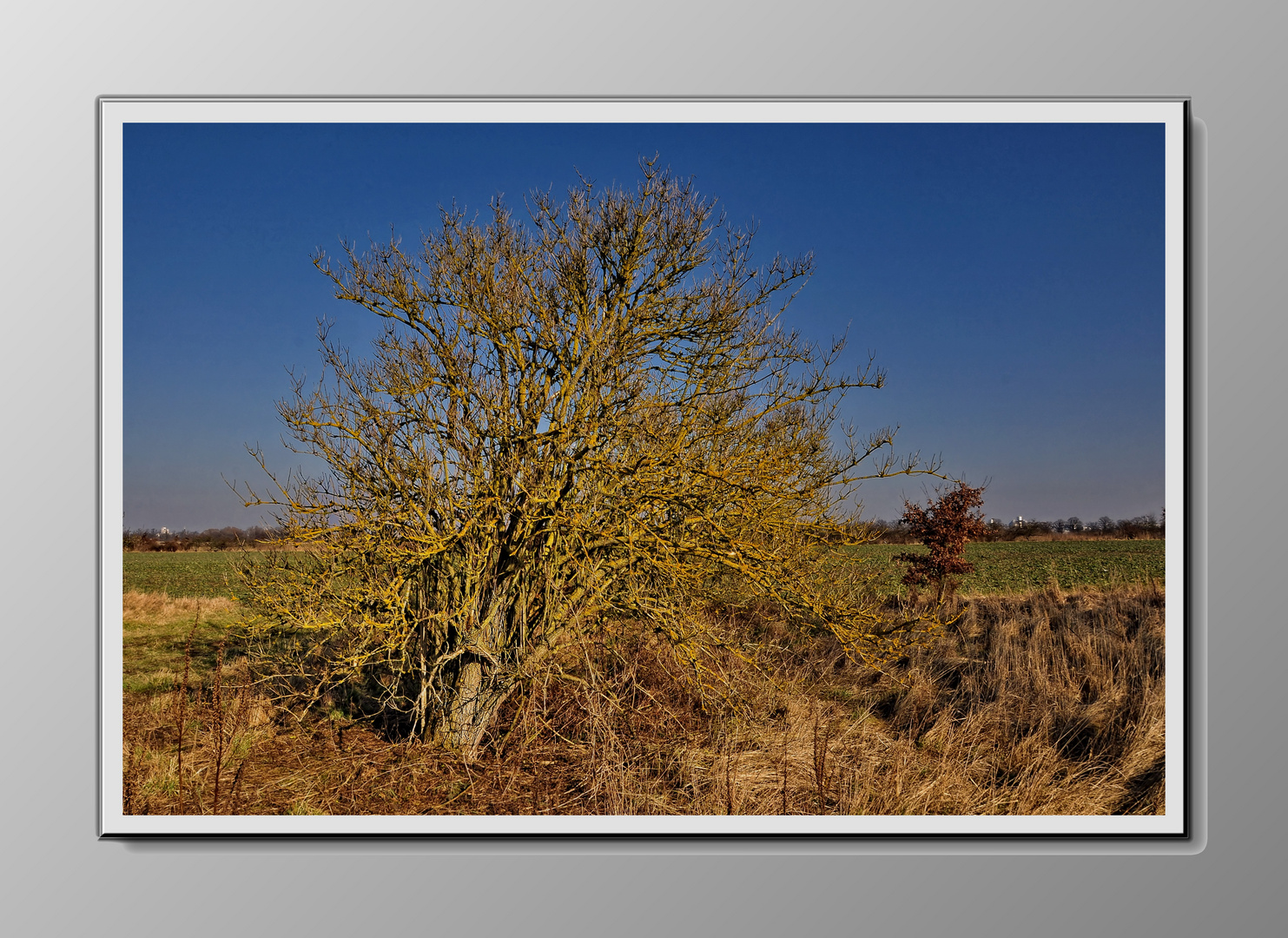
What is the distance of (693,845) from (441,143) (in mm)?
3356

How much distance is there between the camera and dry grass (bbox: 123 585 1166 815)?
2643mm

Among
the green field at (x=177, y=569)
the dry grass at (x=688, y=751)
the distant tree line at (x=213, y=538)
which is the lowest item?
the dry grass at (x=688, y=751)

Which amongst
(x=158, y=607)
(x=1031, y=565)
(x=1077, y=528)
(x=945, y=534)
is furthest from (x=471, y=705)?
(x=1031, y=565)

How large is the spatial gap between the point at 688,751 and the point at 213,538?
2710 millimetres

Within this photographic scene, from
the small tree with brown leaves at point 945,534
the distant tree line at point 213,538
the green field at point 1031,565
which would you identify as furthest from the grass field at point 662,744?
the small tree with brown leaves at point 945,534

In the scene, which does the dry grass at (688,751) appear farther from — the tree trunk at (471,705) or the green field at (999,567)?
the green field at (999,567)

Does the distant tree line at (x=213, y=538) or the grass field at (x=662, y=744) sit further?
the distant tree line at (x=213, y=538)

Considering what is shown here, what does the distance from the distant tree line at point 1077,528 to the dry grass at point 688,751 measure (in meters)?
0.95

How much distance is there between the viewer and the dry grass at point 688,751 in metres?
2.64

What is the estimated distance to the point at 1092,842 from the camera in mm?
2283

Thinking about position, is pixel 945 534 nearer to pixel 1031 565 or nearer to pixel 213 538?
pixel 1031 565

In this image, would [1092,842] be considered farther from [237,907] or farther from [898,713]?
[237,907]

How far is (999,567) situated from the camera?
1119 centimetres
